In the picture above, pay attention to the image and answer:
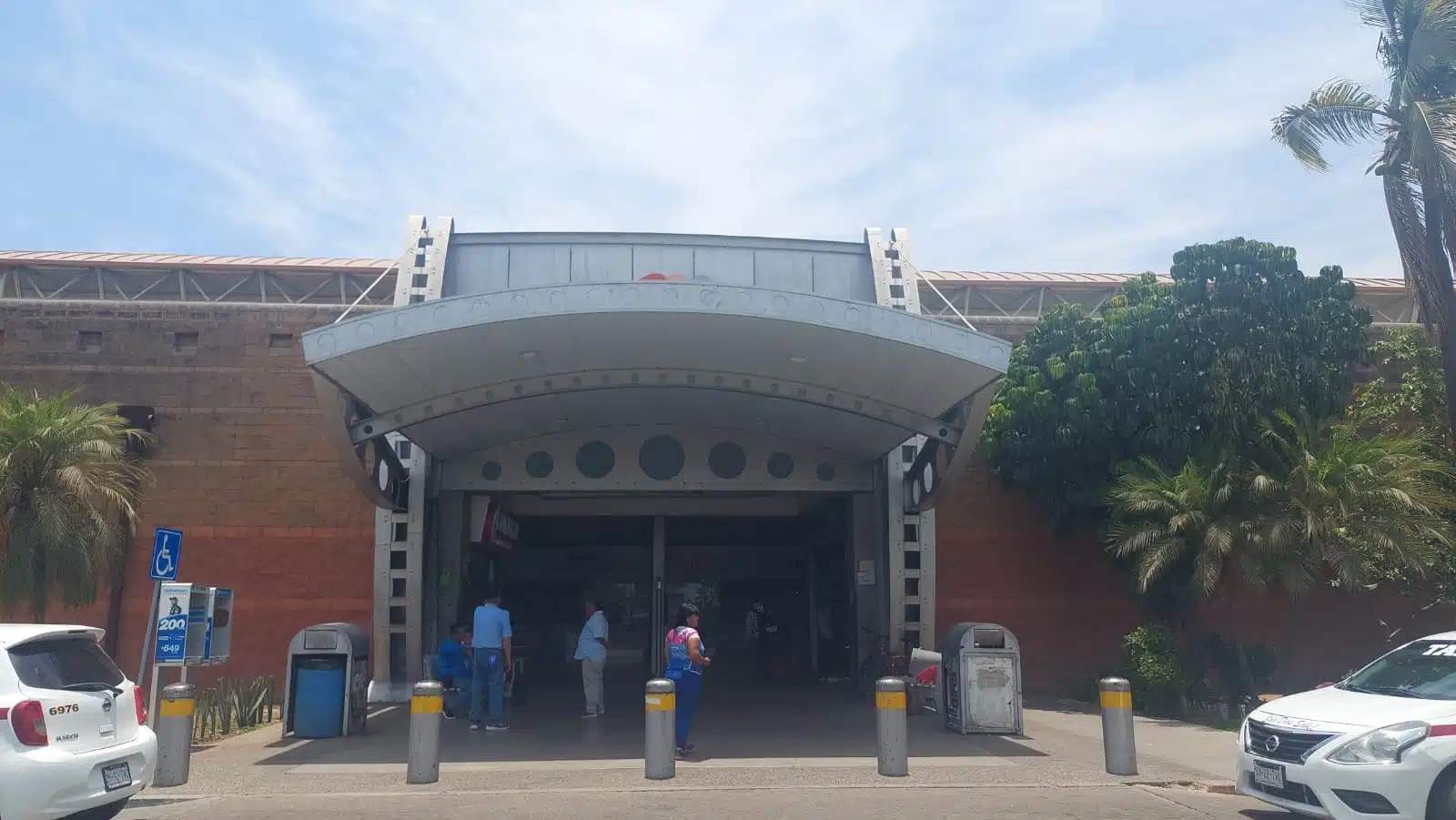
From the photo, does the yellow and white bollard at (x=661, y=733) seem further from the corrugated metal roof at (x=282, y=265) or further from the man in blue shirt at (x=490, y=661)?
the corrugated metal roof at (x=282, y=265)

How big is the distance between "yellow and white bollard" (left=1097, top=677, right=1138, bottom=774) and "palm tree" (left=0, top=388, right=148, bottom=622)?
13.1 metres

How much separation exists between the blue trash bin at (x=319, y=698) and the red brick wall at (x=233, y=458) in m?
6.06

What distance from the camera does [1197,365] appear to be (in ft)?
61.3

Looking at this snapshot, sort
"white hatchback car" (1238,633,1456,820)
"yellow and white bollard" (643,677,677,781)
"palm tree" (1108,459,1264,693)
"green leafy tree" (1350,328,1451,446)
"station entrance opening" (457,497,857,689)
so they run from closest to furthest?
"white hatchback car" (1238,633,1456,820) → "yellow and white bollard" (643,677,677,781) → "palm tree" (1108,459,1264,693) → "green leafy tree" (1350,328,1451,446) → "station entrance opening" (457,497,857,689)

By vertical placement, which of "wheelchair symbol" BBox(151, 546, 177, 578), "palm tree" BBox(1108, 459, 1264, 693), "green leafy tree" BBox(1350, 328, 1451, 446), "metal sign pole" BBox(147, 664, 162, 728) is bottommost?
"metal sign pole" BBox(147, 664, 162, 728)

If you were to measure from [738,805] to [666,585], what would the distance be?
17.5m

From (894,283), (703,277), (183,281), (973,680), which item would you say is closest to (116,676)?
(973,680)

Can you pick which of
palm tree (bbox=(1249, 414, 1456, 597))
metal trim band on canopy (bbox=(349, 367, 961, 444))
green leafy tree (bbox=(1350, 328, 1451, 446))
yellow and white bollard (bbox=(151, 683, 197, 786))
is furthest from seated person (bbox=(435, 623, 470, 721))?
green leafy tree (bbox=(1350, 328, 1451, 446))

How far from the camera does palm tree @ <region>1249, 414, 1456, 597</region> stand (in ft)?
53.1

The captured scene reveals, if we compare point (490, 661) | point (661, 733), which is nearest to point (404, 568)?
point (490, 661)

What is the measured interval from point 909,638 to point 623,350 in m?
6.64

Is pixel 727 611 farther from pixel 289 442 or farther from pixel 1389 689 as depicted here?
pixel 1389 689

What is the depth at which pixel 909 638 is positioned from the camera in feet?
58.6

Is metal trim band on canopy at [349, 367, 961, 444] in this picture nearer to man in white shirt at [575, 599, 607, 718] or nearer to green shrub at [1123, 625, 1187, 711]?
man in white shirt at [575, 599, 607, 718]
